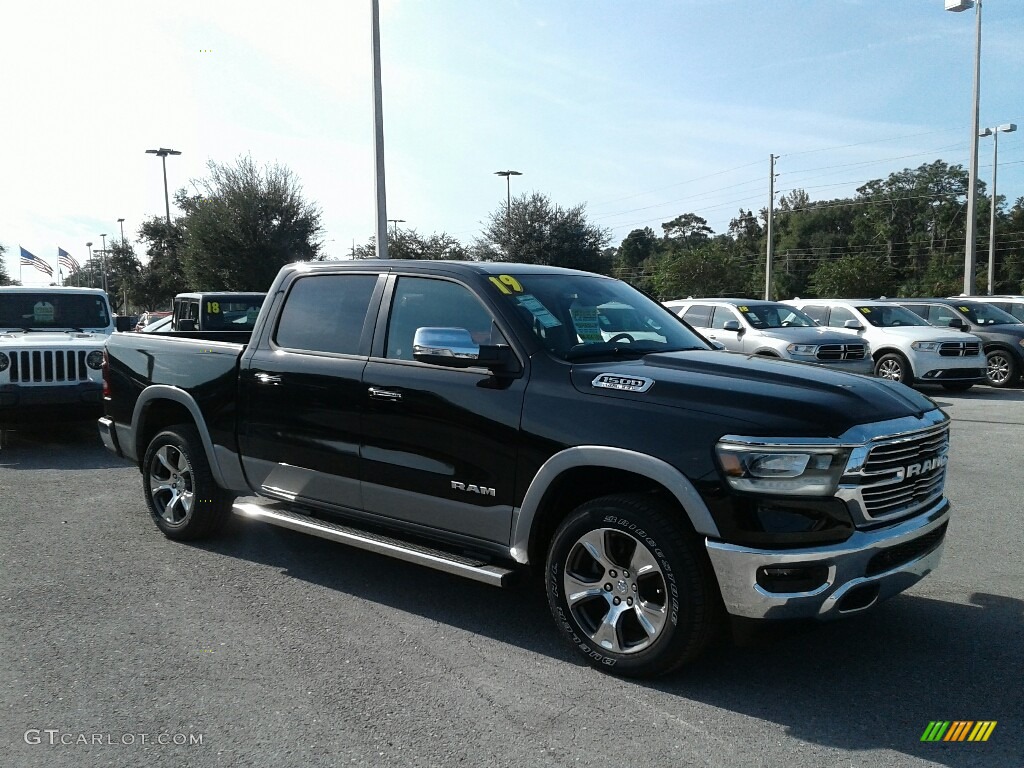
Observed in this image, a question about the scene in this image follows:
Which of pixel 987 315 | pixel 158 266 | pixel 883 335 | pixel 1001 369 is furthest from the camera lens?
pixel 158 266

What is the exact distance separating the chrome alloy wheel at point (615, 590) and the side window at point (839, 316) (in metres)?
13.6

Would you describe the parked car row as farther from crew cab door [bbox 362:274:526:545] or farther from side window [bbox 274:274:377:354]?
crew cab door [bbox 362:274:526:545]

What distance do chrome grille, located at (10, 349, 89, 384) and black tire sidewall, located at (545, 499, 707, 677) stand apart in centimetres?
789

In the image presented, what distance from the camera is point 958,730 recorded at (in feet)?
10.9

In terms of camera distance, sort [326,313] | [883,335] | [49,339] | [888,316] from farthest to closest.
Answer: [888,316] → [883,335] → [49,339] → [326,313]

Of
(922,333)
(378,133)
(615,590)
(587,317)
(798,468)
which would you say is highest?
(378,133)

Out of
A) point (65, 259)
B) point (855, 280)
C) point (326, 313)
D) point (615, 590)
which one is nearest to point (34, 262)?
point (65, 259)

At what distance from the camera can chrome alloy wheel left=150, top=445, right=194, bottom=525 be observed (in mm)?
5863

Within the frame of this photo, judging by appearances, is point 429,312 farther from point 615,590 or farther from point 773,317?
point 773,317

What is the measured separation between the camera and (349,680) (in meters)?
3.79

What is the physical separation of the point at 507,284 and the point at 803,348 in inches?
413

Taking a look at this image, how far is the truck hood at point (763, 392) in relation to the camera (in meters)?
3.46

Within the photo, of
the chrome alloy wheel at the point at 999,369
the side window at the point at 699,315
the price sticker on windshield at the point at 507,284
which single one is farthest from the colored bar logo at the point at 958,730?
the chrome alloy wheel at the point at 999,369
